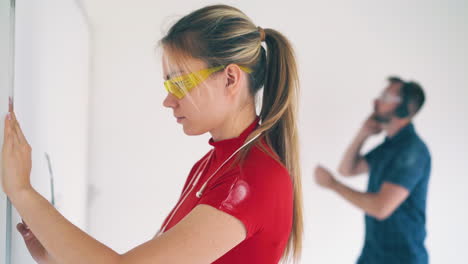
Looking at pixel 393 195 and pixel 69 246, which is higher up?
pixel 69 246

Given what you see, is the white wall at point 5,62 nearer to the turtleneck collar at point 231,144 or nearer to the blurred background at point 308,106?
the turtleneck collar at point 231,144

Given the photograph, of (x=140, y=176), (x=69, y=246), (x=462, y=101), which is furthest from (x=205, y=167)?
(x=462, y=101)

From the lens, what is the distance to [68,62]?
1301 millimetres

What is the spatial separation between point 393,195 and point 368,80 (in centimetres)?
58

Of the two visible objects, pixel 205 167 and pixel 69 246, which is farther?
pixel 205 167

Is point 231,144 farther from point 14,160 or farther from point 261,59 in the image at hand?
point 14,160

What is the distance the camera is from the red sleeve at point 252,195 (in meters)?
0.67

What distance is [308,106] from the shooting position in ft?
6.84

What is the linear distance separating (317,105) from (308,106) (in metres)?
0.05

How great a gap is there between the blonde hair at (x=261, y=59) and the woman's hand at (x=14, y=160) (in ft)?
1.01

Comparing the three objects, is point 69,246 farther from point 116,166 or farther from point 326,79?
point 326,79

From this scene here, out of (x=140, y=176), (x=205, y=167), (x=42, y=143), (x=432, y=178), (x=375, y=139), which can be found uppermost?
(x=42, y=143)

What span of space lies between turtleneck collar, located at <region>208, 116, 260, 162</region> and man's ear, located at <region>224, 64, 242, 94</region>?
88 millimetres

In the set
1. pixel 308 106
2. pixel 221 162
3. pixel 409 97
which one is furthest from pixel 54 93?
pixel 409 97
